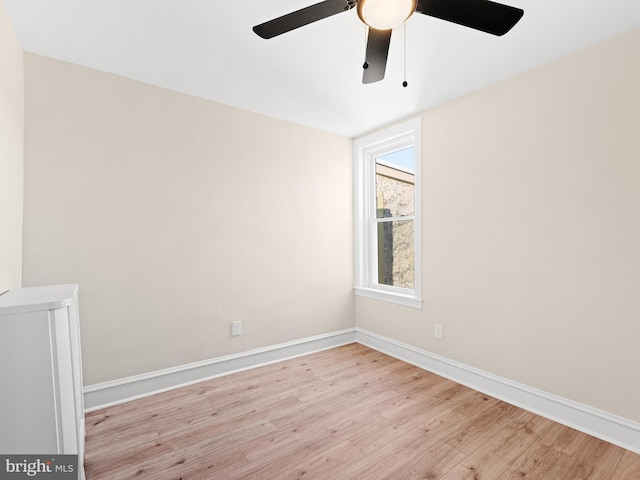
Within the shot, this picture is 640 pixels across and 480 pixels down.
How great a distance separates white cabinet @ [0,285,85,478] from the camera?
4.07ft

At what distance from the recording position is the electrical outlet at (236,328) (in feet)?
9.49

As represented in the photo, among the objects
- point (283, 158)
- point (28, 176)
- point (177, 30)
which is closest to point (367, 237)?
point (283, 158)

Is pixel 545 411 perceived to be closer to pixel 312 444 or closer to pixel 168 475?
pixel 312 444

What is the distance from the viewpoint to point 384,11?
1.28 meters

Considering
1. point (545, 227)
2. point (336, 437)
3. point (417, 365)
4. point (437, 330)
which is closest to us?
point (336, 437)

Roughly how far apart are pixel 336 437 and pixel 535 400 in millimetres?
1448

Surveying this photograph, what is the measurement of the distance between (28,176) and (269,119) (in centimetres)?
189

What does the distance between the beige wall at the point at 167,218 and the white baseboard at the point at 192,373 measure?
67 millimetres

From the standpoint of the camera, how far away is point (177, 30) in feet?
6.10

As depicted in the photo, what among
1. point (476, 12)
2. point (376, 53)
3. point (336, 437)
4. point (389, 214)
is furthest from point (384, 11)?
point (389, 214)

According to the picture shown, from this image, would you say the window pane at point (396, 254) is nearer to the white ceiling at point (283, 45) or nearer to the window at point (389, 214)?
the window at point (389, 214)

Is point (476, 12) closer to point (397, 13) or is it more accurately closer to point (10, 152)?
point (397, 13)

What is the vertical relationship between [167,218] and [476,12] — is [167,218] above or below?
below
